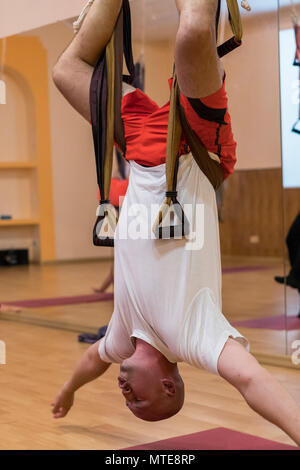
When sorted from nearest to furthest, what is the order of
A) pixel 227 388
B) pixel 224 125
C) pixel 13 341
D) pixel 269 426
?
1. pixel 224 125
2. pixel 269 426
3. pixel 227 388
4. pixel 13 341

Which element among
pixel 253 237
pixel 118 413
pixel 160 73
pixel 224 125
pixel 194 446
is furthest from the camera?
pixel 253 237

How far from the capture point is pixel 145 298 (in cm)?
183

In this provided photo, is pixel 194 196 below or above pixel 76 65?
below

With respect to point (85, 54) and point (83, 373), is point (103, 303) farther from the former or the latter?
point (85, 54)

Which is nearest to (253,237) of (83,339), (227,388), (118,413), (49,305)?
(49,305)

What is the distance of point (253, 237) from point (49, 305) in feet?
6.67

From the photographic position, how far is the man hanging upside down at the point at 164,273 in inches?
68.8

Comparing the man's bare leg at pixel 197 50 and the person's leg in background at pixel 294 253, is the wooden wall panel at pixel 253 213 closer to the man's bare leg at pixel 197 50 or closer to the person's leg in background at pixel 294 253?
the person's leg in background at pixel 294 253

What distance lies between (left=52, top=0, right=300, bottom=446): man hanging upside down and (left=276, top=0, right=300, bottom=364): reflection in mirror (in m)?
1.96

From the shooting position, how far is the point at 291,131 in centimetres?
444

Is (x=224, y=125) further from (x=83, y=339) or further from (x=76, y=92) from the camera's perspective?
(x=83, y=339)

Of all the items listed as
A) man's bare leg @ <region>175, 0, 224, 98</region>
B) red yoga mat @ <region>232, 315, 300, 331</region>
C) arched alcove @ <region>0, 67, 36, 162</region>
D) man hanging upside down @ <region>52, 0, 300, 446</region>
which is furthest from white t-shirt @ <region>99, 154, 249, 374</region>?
arched alcove @ <region>0, 67, 36, 162</region>

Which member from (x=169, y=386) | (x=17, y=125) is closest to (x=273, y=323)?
(x=169, y=386)

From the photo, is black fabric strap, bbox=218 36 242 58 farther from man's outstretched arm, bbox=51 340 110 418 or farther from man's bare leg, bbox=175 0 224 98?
man's outstretched arm, bbox=51 340 110 418
